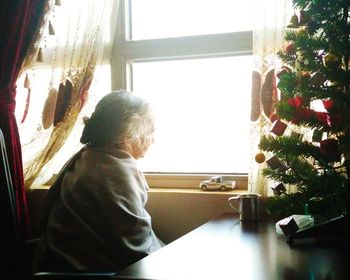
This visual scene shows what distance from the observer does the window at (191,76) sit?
1927 millimetres

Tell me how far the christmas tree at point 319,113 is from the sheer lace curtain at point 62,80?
985 millimetres

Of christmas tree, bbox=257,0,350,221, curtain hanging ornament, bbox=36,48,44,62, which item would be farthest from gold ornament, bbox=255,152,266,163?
curtain hanging ornament, bbox=36,48,44,62

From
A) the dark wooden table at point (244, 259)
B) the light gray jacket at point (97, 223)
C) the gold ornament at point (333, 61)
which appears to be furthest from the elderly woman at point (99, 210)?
the gold ornament at point (333, 61)

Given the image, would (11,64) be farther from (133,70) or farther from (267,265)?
(267,265)

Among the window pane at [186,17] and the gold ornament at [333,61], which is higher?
the window pane at [186,17]

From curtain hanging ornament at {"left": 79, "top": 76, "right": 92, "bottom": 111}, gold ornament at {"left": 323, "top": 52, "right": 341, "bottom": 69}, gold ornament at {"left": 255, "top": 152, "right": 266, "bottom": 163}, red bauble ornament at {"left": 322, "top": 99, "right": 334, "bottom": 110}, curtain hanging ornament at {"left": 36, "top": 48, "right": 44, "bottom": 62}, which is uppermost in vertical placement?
curtain hanging ornament at {"left": 36, "top": 48, "right": 44, "bottom": 62}

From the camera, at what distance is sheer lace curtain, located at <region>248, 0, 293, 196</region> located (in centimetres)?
162

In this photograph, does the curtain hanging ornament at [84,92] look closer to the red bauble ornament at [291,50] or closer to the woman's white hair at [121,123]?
the woman's white hair at [121,123]

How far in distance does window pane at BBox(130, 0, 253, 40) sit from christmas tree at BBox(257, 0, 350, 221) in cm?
70

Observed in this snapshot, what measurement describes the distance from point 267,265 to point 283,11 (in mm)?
1028

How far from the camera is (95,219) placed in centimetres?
139

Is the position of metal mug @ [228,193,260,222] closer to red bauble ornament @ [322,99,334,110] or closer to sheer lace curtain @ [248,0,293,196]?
sheer lace curtain @ [248,0,293,196]

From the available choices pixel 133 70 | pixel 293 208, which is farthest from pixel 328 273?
pixel 133 70

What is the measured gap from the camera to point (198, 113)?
2014mm
